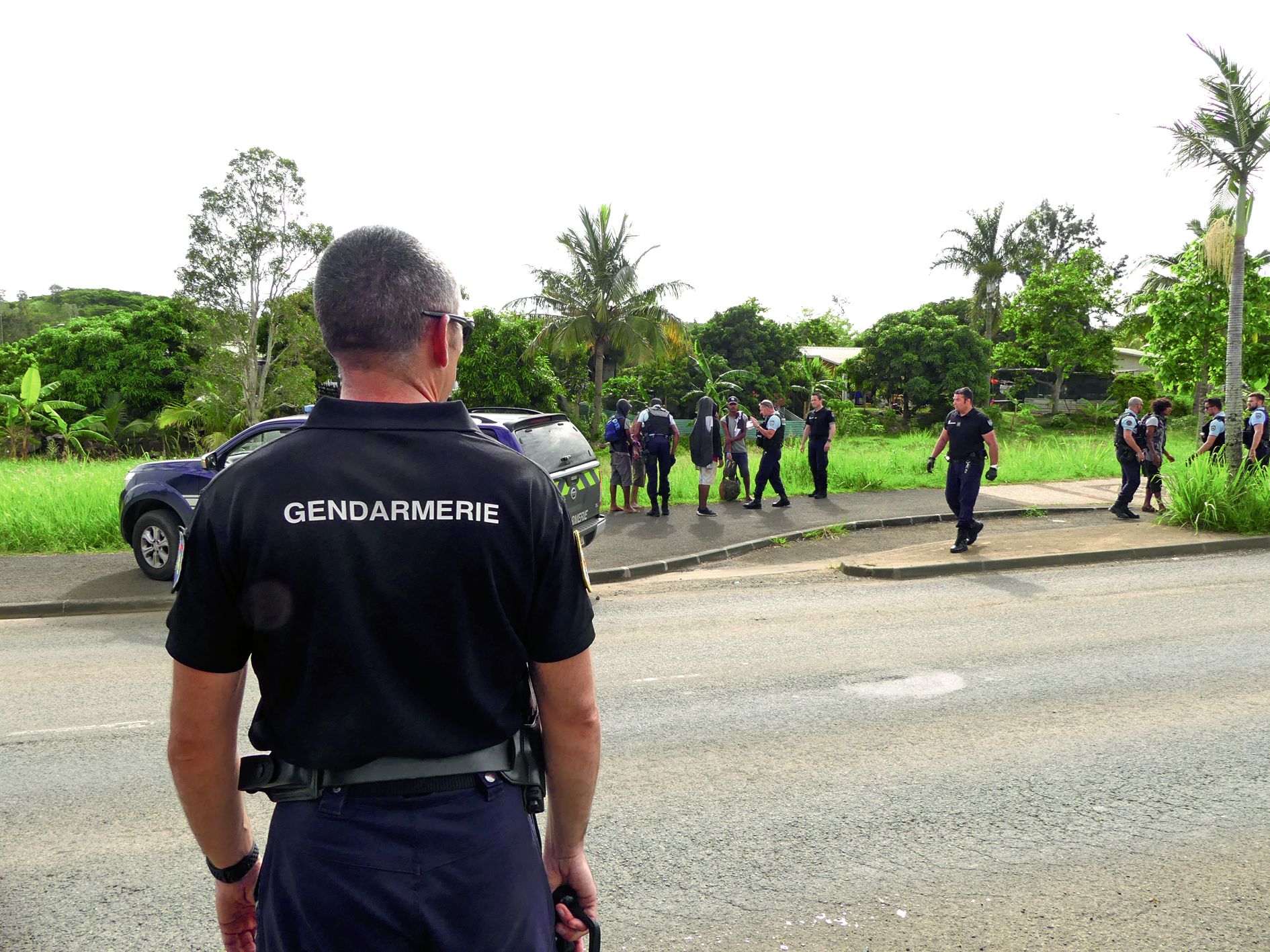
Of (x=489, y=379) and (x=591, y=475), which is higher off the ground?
(x=489, y=379)

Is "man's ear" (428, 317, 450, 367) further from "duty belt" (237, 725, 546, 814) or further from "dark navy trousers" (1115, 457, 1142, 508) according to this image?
"dark navy trousers" (1115, 457, 1142, 508)

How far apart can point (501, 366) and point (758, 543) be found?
27.0m

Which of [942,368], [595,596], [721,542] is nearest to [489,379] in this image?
[942,368]

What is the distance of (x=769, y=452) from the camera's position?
49.9ft

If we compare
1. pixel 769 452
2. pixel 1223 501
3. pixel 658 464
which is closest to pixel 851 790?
pixel 658 464

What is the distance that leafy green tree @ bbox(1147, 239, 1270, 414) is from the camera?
1287 inches

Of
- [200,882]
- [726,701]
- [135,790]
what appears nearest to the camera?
[200,882]

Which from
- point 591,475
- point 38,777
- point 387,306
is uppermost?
point 387,306

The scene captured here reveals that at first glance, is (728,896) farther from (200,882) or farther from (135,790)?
(135,790)

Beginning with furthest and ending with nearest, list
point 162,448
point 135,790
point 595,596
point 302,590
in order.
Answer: point 162,448
point 595,596
point 135,790
point 302,590

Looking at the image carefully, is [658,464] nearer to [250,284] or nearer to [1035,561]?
[1035,561]

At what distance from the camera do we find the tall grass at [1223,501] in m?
12.6

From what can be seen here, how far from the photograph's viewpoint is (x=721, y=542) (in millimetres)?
12539

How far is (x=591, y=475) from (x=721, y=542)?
277cm
